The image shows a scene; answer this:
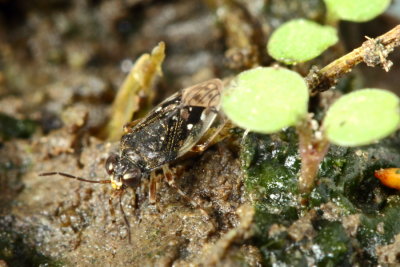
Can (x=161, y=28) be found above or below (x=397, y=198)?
above

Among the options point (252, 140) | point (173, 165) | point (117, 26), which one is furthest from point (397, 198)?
point (117, 26)

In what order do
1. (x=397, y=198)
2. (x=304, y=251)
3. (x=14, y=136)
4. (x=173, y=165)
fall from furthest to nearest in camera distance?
(x=14, y=136), (x=173, y=165), (x=397, y=198), (x=304, y=251)

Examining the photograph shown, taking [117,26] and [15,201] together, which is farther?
[117,26]

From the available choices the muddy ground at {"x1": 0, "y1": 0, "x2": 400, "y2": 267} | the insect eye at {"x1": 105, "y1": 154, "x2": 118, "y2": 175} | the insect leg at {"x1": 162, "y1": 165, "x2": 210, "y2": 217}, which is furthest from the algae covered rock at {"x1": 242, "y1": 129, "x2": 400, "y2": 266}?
the insect eye at {"x1": 105, "y1": 154, "x2": 118, "y2": 175}

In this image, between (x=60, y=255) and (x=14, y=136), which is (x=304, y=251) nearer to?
(x=60, y=255)

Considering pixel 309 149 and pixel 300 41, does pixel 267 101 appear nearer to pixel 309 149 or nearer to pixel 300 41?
pixel 309 149

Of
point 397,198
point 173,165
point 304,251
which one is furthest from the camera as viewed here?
point 173,165
